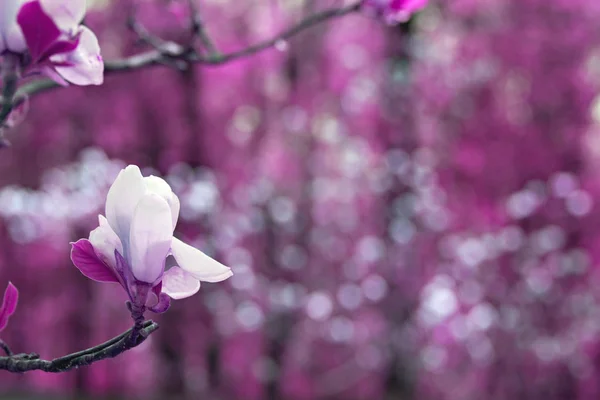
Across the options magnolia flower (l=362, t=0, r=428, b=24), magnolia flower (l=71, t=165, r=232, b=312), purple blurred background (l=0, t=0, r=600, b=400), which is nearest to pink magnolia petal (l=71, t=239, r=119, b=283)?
magnolia flower (l=71, t=165, r=232, b=312)

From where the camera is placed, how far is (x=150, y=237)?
0.65 m

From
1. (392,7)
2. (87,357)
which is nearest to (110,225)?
(87,357)

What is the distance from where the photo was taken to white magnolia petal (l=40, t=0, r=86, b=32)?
67cm

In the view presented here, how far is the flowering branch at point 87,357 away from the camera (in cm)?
65

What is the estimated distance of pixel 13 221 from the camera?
18.7 feet

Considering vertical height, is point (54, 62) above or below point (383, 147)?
below

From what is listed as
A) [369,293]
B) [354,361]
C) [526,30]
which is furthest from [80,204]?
[526,30]

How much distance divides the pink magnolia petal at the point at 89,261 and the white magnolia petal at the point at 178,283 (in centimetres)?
6

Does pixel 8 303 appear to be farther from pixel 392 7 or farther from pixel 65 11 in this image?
pixel 392 7

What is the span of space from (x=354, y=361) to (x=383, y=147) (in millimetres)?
2322

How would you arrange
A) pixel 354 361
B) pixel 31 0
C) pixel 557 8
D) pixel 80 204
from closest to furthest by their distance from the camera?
1. pixel 31 0
2. pixel 80 204
3. pixel 557 8
4. pixel 354 361

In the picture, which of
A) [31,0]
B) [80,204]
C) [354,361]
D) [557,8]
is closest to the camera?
[31,0]

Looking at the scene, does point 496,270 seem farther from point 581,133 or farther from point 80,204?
point 80,204

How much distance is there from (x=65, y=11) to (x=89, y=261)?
0.87ft
